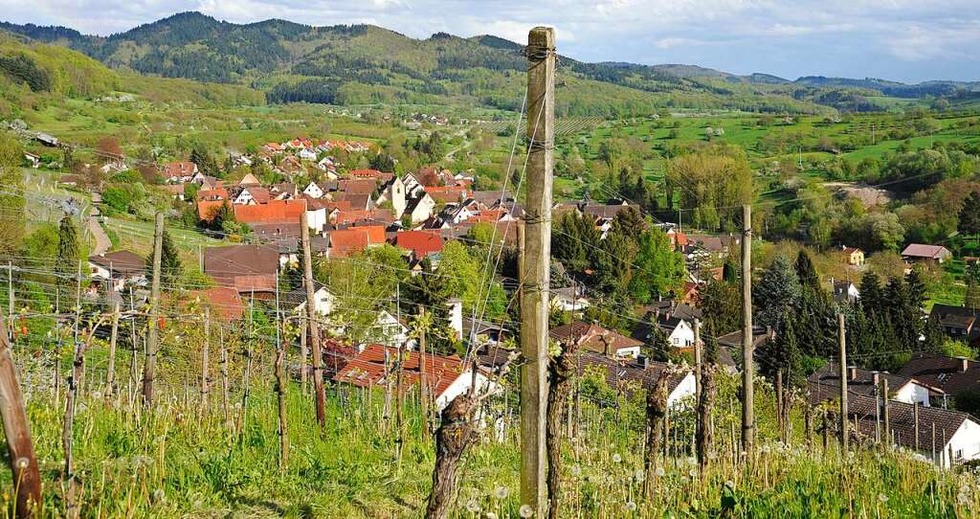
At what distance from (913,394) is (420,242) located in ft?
80.7

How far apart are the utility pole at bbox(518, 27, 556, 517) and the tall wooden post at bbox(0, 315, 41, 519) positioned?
→ 1915mm

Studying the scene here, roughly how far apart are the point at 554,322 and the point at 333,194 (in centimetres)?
3717

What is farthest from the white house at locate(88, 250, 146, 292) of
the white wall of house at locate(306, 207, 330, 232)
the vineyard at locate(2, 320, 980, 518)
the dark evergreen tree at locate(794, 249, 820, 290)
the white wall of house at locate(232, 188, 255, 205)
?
the dark evergreen tree at locate(794, 249, 820, 290)

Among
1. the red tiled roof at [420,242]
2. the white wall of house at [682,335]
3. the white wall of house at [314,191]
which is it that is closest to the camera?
the white wall of house at [682,335]

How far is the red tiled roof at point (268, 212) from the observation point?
164 ft

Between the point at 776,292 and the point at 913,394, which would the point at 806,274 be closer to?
the point at 776,292

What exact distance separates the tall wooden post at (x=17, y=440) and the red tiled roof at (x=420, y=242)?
38843 millimetres

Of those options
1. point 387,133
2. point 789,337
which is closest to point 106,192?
point 789,337

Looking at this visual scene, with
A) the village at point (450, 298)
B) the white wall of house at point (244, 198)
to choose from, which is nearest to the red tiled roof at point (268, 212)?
the village at point (450, 298)

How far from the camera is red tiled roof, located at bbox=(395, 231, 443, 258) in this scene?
42906 mm

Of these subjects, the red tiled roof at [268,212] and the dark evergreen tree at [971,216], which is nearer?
the red tiled roof at [268,212]

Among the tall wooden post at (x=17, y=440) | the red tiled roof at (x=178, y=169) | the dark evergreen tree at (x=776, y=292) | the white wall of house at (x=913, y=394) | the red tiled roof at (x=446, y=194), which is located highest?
the red tiled roof at (x=178, y=169)

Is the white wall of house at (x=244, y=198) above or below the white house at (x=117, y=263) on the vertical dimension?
above

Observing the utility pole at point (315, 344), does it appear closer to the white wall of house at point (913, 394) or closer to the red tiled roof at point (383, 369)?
the red tiled roof at point (383, 369)
